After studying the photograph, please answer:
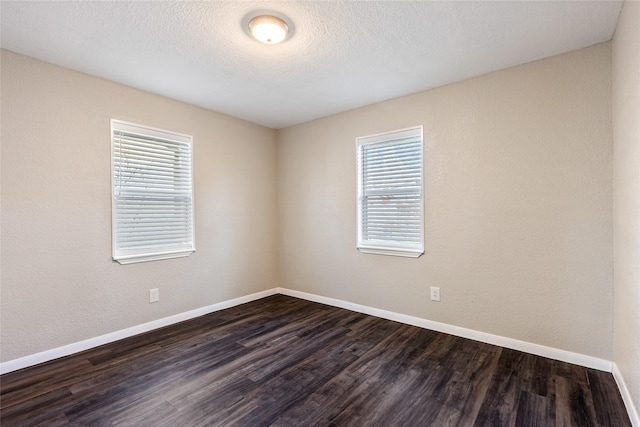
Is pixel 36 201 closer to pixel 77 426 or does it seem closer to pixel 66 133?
pixel 66 133

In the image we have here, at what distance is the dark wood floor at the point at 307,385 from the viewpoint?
1.77 metres

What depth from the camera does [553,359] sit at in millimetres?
2406

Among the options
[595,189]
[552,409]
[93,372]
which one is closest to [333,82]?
[595,189]

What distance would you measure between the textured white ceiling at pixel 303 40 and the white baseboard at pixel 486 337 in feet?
7.81

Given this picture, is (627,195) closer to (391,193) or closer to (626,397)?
(626,397)

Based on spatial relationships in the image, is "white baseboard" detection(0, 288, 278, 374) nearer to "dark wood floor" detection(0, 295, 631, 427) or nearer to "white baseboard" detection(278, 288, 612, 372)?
"dark wood floor" detection(0, 295, 631, 427)

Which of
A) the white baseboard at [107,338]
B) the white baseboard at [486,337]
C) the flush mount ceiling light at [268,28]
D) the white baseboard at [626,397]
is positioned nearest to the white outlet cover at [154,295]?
the white baseboard at [107,338]

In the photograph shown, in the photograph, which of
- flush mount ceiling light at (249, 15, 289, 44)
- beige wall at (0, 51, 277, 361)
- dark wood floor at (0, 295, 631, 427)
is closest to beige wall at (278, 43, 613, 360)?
dark wood floor at (0, 295, 631, 427)

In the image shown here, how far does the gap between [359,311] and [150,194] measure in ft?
8.82

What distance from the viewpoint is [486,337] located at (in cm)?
273

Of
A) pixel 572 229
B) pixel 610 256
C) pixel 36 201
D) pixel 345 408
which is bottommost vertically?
pixel 345 408

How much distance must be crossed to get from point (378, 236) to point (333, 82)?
1764mm

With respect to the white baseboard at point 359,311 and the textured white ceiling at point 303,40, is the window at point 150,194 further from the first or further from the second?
the white baseboard at point 359,311

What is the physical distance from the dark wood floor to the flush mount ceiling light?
2.41 metres
